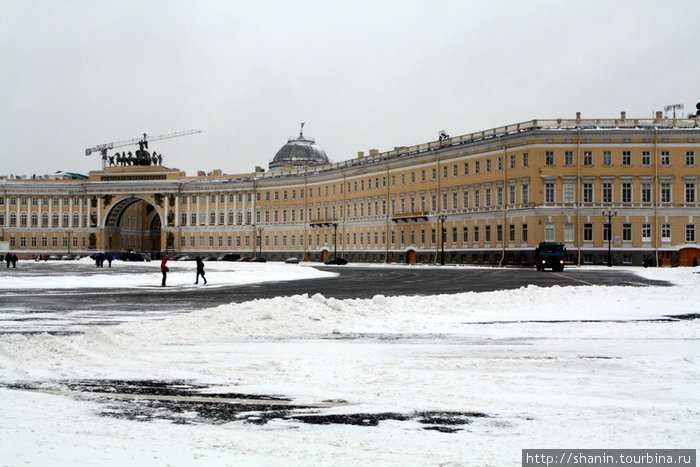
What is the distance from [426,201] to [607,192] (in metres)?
23.1

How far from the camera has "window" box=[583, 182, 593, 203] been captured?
74.5 metres

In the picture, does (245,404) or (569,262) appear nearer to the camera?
(245,404)

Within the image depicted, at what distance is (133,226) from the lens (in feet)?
481

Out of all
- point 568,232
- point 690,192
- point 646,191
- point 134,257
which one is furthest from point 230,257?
point 690,192

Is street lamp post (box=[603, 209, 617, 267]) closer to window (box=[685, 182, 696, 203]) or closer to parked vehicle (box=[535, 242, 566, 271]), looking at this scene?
window (box=[685, 182, 696, 203])

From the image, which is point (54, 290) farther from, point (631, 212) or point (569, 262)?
point (631, 212)

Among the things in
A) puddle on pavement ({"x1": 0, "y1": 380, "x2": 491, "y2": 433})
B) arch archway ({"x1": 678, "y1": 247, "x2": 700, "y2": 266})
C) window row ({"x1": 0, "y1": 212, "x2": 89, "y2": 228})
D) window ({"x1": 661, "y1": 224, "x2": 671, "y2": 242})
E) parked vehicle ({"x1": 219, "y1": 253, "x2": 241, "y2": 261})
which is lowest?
puddle on pavement ({"x1": 0, "y1": 380, "x2": 491, "y2": 433})

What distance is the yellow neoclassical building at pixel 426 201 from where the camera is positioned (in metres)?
73.3

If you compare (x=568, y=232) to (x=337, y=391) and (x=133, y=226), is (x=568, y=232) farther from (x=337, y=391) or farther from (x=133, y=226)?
(x=133, y=226)

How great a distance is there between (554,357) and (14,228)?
14039 centimetres

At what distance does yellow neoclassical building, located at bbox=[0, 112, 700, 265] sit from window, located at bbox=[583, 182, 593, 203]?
0.33 ft

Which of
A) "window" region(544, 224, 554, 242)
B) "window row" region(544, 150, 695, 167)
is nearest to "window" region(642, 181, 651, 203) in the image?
"window row" region(544, 150, 695, 167)

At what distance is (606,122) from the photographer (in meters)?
75.3

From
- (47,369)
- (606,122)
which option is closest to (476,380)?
(47,369)
